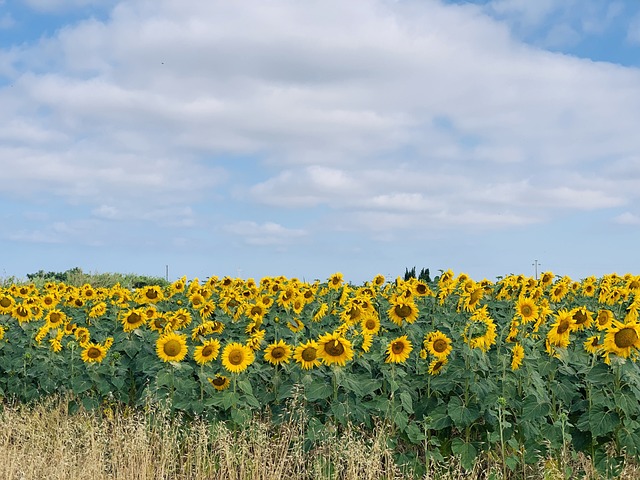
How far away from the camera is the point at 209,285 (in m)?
13.0

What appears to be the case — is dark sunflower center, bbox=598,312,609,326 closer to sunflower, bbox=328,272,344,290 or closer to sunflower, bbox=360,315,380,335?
sunflower, bbox=360,315,380,335

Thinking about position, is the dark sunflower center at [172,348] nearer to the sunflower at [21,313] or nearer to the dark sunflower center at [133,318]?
the dark sunflower center at [133,318]

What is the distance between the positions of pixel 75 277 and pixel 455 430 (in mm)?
26174

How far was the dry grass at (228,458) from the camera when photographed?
22.6 feet

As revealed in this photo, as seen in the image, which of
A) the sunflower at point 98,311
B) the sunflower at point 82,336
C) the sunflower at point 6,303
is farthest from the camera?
the sunflower at point 6,303

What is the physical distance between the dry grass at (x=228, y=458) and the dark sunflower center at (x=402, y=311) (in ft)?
4.36

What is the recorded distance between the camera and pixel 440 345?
7.14 meters

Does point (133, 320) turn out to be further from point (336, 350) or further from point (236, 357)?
point (336, 350)

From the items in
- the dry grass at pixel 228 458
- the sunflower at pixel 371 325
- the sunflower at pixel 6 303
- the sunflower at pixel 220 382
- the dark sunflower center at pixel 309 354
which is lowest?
→ the dry grass at pixel 228 458

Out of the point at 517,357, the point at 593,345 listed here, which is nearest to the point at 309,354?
the point at 517,357

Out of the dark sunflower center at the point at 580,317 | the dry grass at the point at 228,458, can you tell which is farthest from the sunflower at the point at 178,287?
the dark sunflower center at the point at 580,317

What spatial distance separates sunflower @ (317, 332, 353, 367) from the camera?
6.96 meters

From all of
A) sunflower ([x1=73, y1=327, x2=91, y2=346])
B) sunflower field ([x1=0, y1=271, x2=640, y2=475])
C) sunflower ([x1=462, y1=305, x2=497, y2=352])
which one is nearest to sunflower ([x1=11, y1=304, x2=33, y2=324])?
sunflower field ([x1=0, y1=271, x2=640, y2=475])

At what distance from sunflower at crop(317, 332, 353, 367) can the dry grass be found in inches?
27.9
